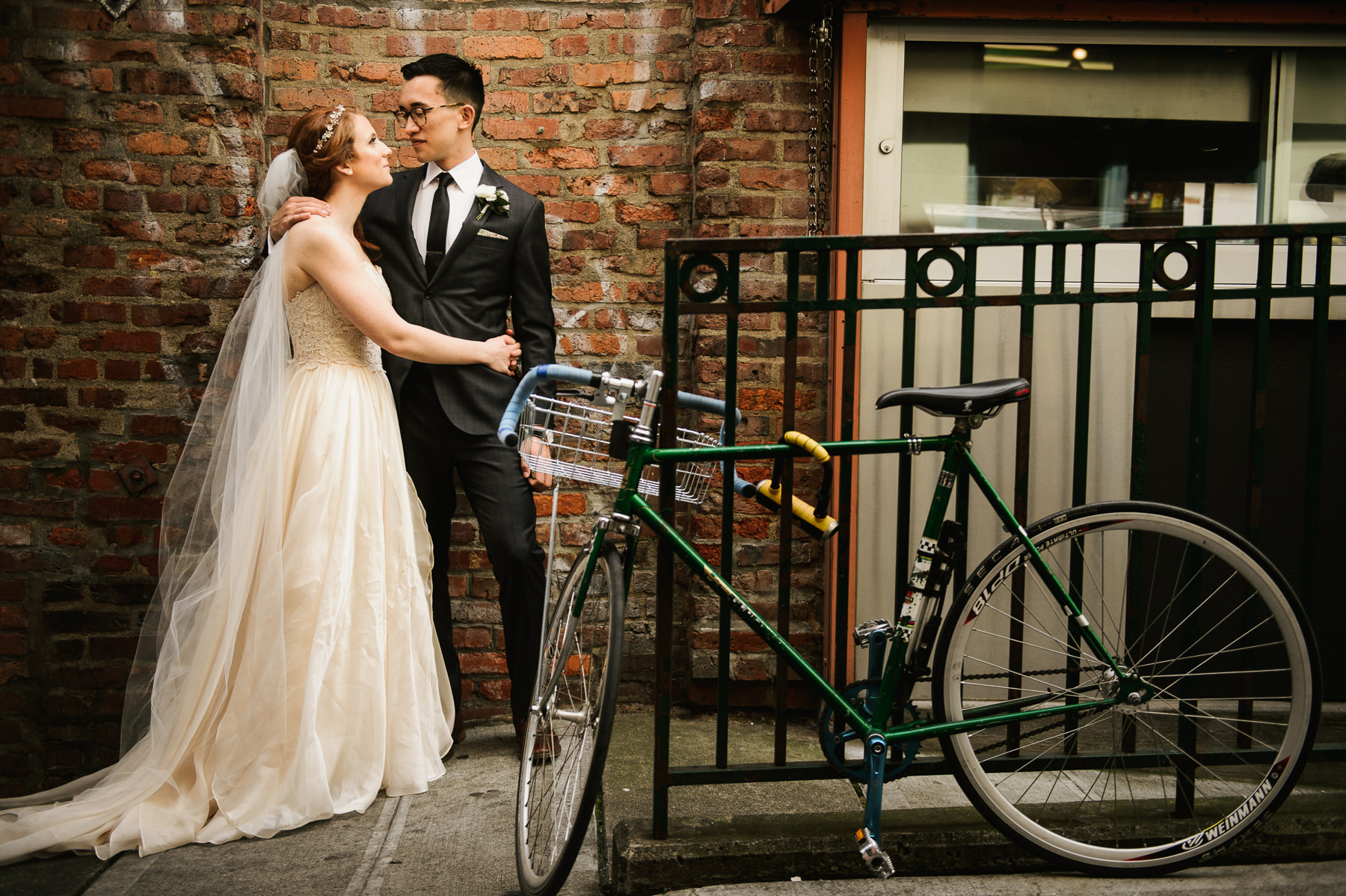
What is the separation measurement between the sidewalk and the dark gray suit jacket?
1.19 m

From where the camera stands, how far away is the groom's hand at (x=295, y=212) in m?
Answer: 2.83

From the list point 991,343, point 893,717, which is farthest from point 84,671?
point 991,343

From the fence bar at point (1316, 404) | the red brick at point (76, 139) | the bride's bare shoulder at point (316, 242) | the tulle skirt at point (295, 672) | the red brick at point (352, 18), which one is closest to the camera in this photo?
the fence bar at point (1316, 404)

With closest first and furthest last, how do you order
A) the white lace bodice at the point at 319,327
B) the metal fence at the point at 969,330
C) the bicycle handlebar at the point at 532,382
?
the bicycle handlebar at the point at 532,382
the metal fence at the point at 969,330
the white lace bodice at the point at 319,327

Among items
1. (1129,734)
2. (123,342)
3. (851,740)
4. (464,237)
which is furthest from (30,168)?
(1129,734)

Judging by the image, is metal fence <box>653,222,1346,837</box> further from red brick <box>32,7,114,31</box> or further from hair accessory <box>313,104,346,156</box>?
red brick <box>32,7,114,31</box>

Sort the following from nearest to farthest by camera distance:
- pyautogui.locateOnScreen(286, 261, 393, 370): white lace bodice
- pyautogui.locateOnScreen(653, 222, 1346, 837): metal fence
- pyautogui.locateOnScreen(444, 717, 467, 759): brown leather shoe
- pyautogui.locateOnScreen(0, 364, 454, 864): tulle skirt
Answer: pyautogui.locateOnScreen(653, 222, 1346, 837): metal fence < pyautogui.locateOnScreen(0, 364, 454, 864): tulle skirt < pyautogui.locateOnScreen(286, 261, 393, 370): white lace bodice < pyautogui.locateOnScreen(444, 717, 467, 759): brown leather shoe

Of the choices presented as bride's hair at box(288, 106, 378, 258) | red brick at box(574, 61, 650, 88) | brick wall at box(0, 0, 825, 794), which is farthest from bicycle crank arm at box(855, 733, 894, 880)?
red brick at box(574, 61, 650, 88)

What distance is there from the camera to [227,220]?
323 cm

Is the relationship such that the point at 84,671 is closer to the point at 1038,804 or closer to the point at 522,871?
the point at 522,871

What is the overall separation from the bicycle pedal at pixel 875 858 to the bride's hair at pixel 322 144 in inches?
97.8

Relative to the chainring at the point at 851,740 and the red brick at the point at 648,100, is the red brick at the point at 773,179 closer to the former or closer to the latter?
the red brick at the point at 648,100

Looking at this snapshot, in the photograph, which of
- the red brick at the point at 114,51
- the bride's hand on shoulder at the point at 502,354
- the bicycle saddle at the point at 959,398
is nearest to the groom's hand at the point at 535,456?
the bride's hand on shoulder at the point at 502,354

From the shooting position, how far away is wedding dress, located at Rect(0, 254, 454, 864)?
2.53 m
